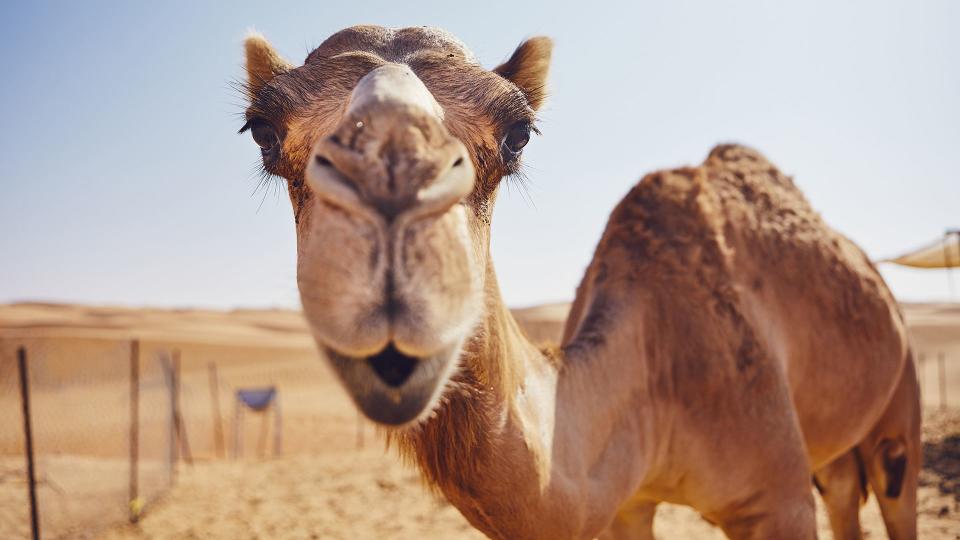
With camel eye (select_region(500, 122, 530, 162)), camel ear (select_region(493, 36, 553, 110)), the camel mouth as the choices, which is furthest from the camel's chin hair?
camel ear (select_region(493, 36, 553, 110))

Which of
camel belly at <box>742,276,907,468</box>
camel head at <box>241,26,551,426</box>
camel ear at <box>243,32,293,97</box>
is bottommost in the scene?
camel belly at <box>742,276,907,468</box>

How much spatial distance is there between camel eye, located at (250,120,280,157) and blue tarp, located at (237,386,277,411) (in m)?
11.5

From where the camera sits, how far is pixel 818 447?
3.88 meters

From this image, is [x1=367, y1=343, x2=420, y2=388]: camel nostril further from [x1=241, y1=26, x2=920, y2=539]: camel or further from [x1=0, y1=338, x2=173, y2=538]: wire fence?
[x1=0, y1=338, x2=173, y2=538]: wire fence

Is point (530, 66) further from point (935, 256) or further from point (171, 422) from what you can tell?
point (171, 422)

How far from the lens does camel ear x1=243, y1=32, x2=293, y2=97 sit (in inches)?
93.4

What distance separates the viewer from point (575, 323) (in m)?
3.72

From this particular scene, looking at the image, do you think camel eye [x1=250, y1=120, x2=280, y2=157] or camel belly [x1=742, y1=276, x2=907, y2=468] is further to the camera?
camel belly [x1=742, y1=276, x2=907, y2=468]

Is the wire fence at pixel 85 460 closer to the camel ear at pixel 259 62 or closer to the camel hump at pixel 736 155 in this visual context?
the camel ear at pixel 259 62

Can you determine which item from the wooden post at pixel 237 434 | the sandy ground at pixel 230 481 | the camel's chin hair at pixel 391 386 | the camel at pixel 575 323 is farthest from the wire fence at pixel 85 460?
the camel's chin hair at pixel 391 386

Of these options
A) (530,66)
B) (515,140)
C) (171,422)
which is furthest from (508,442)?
(171,422)

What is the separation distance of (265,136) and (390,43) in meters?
0.49

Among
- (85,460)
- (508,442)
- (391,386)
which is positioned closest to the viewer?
(391,386)

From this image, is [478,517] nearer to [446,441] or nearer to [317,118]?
[446,441]
